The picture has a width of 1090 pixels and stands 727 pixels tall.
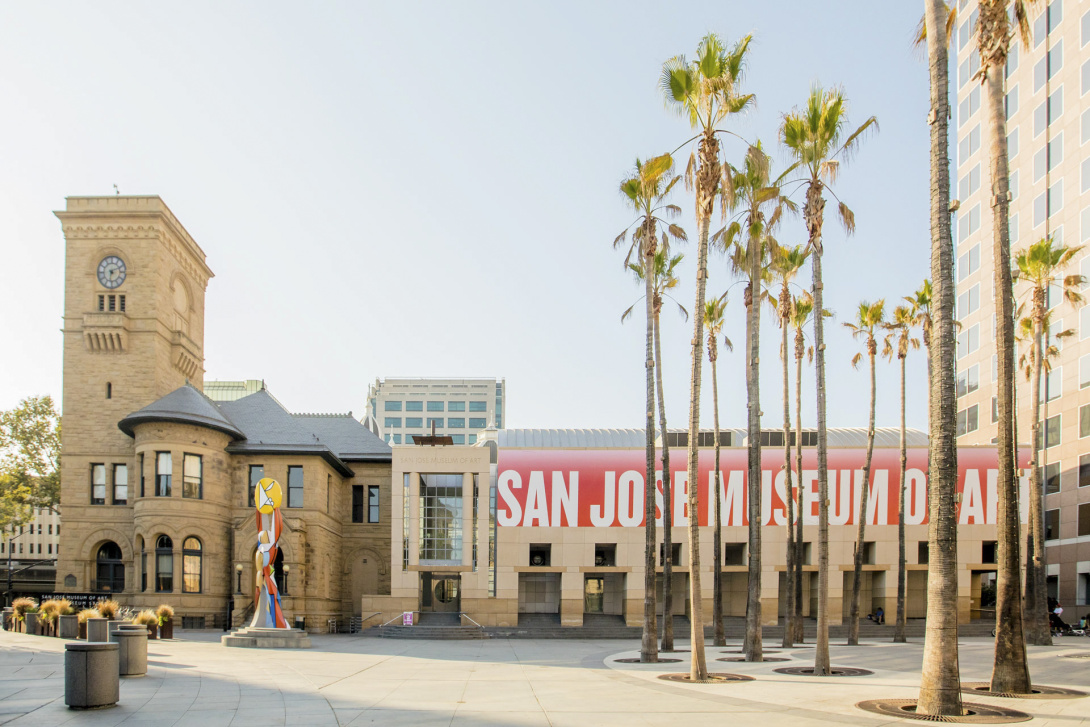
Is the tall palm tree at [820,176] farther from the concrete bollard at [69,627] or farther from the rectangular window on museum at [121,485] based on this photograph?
the rectangular window on museum at [121,485]

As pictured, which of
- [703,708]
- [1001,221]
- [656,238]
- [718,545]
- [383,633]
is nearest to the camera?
[703,708]

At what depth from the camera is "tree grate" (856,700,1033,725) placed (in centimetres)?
1566

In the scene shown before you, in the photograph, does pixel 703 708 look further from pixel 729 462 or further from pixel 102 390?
pixel 102 390

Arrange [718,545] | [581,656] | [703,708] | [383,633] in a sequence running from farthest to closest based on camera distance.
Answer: [383,633] → [718,545] → [581,656] → [703,708]

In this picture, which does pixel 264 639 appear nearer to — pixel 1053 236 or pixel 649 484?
pixel 649 484

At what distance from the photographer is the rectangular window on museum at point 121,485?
169ft

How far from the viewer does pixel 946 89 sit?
1789cm

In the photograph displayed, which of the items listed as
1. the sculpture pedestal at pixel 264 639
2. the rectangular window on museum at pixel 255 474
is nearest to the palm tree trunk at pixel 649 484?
the sculpture pedestal at pixel 264 639

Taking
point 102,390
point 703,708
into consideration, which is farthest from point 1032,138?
point 102,390

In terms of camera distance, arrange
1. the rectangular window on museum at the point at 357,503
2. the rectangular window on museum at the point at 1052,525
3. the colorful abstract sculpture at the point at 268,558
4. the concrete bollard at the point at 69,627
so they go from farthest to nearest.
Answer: the rectangular window on museum at the point at 357,503
the rectangular window on museum at the point at 1052,525
the colorful abstract sculpture at the point at 268,558
the concrete bollard at the point at 69,627

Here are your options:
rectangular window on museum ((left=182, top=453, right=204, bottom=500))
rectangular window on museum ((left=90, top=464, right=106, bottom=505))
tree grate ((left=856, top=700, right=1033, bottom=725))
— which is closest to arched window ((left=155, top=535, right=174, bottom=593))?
rectangular window on museum ((left=182, top=453, right=204, bottom=500))

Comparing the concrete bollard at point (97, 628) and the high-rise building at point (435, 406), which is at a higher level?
the high-rise building at point (435, 406)

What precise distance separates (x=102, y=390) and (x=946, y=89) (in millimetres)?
47975

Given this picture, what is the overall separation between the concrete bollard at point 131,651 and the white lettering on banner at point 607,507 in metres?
31.4
